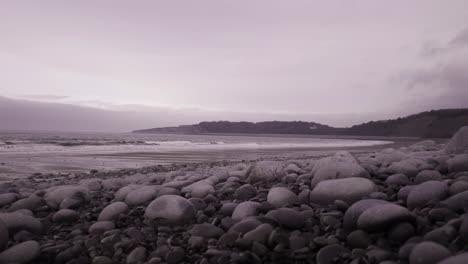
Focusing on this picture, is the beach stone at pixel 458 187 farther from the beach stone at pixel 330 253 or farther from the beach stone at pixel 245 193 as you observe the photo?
the beach stone at pixel 245 193

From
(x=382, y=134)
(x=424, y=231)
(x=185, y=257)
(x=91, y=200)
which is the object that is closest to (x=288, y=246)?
(x=185, y=257)

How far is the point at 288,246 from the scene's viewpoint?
117 inches

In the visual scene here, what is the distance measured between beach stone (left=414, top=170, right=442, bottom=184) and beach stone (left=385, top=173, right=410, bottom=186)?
122 millimetres

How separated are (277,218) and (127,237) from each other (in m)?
1.55

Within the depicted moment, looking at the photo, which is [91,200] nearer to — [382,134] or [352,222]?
[352,222]

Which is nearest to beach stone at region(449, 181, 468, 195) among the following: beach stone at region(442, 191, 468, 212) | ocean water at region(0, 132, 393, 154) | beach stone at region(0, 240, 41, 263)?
beach stone at region(442, 191, 468, 212)

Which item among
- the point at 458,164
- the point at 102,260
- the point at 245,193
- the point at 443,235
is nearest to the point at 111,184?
the point at 245,193

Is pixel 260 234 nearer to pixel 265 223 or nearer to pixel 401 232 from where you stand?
pixel 265 223

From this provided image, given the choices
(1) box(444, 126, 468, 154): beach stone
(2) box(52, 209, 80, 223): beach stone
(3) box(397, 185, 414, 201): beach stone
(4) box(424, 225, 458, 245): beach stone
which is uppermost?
(1) box(444, 126, 468, 154): beach stone

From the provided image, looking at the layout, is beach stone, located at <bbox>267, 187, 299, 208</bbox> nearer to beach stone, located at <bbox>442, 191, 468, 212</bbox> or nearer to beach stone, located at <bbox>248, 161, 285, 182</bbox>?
beach stone, located at <bbox>248, 161, 285, 182</bbox>

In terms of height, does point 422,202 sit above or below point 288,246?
above

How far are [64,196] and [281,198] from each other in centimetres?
303

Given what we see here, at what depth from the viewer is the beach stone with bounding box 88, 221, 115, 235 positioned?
11.9 ft

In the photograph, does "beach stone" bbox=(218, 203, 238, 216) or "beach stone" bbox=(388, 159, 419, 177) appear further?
"beach stone" bbox=(388, 159, 419, 177)
